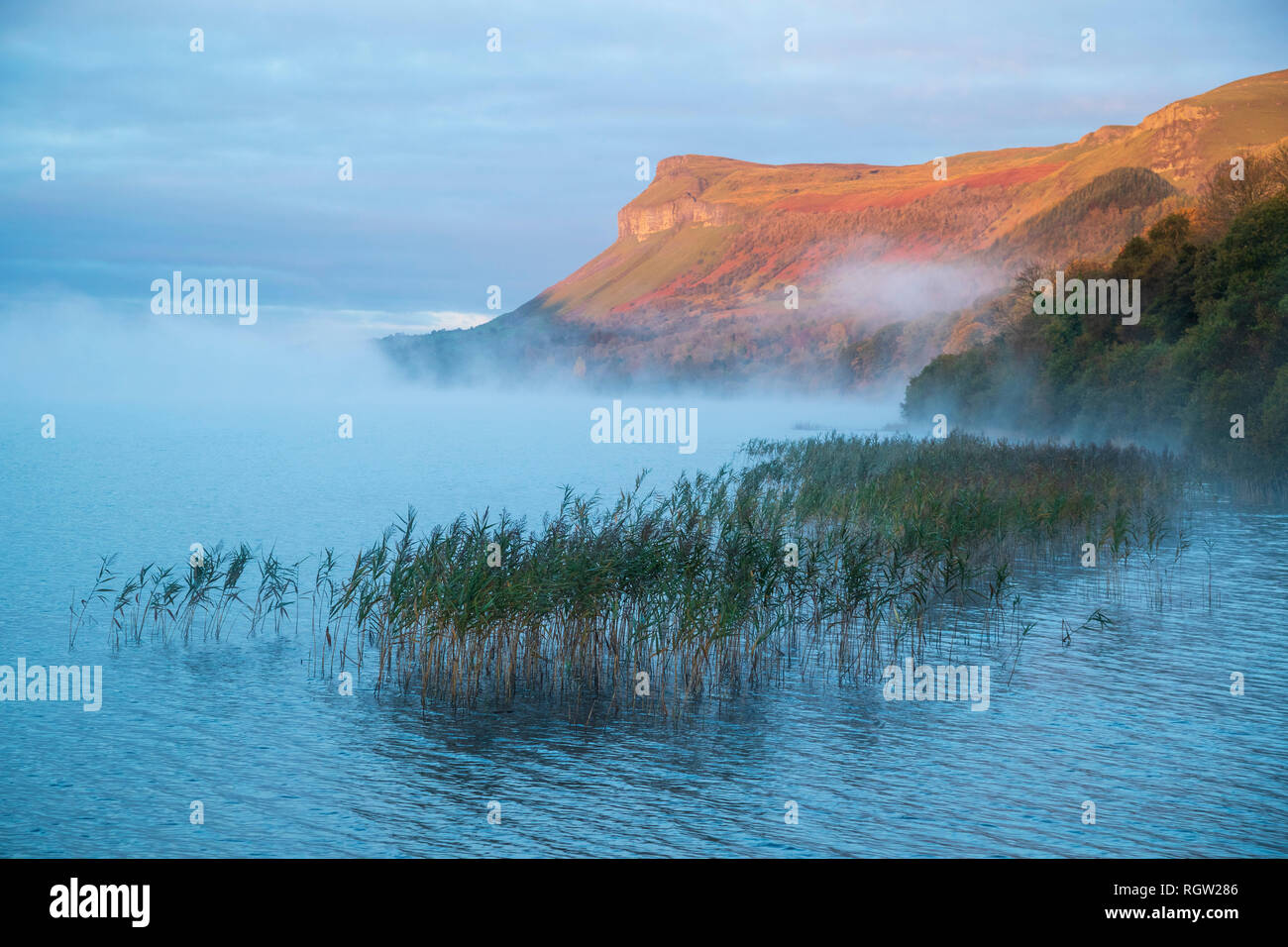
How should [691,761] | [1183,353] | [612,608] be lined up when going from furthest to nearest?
[1183,353]
[612,608]
[691,761]

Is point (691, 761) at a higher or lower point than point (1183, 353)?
lower

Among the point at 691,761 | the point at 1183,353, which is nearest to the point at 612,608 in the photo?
the point at 691,761

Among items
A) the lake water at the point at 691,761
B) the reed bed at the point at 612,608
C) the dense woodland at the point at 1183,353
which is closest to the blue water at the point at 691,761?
the lake water at the point at 691,761

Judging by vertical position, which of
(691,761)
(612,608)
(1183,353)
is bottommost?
(691,761)

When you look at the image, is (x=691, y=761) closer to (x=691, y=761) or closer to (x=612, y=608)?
(x=691, y=761)

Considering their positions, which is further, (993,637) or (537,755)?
(993,637)

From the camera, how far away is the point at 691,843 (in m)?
9.80

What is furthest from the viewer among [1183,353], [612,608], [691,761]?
[1183,353]

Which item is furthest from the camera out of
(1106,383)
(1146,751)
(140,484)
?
(1106,383)

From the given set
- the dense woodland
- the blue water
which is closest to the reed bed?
the blue water
